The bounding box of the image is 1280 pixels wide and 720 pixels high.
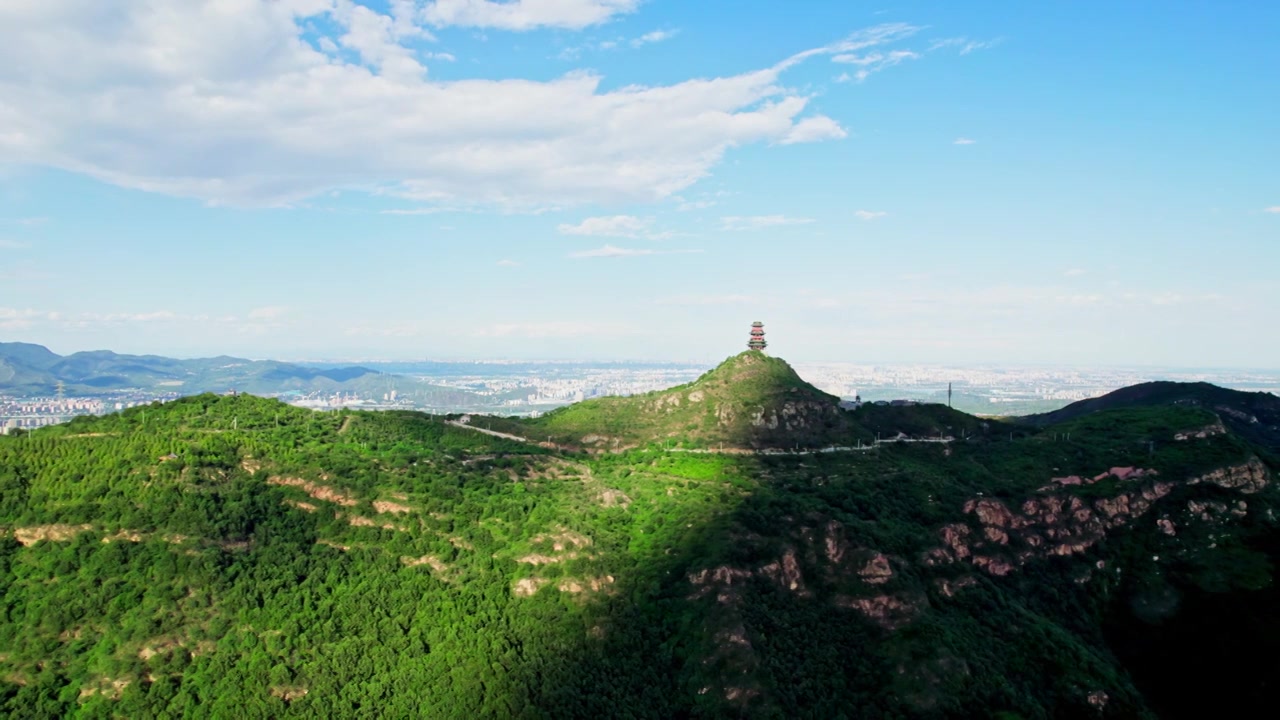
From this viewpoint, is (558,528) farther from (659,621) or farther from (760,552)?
(760,552)

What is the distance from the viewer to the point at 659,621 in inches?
2827

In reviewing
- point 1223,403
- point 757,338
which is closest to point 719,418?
point 757,338

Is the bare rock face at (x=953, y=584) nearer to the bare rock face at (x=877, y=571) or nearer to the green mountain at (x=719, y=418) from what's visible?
the bare rock face at (x=877, y=571)

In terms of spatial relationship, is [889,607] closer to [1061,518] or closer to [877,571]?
[877,571]

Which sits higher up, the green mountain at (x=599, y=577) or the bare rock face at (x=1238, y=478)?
the bare rock face at (x=1238, y=478)

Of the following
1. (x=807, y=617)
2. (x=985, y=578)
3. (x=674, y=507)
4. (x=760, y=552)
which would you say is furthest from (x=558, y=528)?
(x=985, y=578)

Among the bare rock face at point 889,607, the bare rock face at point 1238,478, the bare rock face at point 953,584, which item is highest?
the bare rock face at point 1238,478

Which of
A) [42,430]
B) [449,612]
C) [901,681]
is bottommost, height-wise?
[901,681]

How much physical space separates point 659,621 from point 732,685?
9267mm

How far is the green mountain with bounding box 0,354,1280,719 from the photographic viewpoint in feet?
201

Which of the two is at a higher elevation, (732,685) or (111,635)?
(111,635)

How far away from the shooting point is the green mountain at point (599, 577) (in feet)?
201

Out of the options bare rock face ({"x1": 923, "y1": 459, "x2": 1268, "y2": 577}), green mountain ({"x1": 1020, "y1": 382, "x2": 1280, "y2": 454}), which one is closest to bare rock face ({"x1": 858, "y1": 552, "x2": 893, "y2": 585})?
bare rock face ({"x1": 923, "y1": 459, "x2": 1268, "y2": 577})

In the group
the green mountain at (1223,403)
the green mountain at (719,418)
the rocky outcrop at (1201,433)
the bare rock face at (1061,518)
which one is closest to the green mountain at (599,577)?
the bare rock face at (1061,518)
